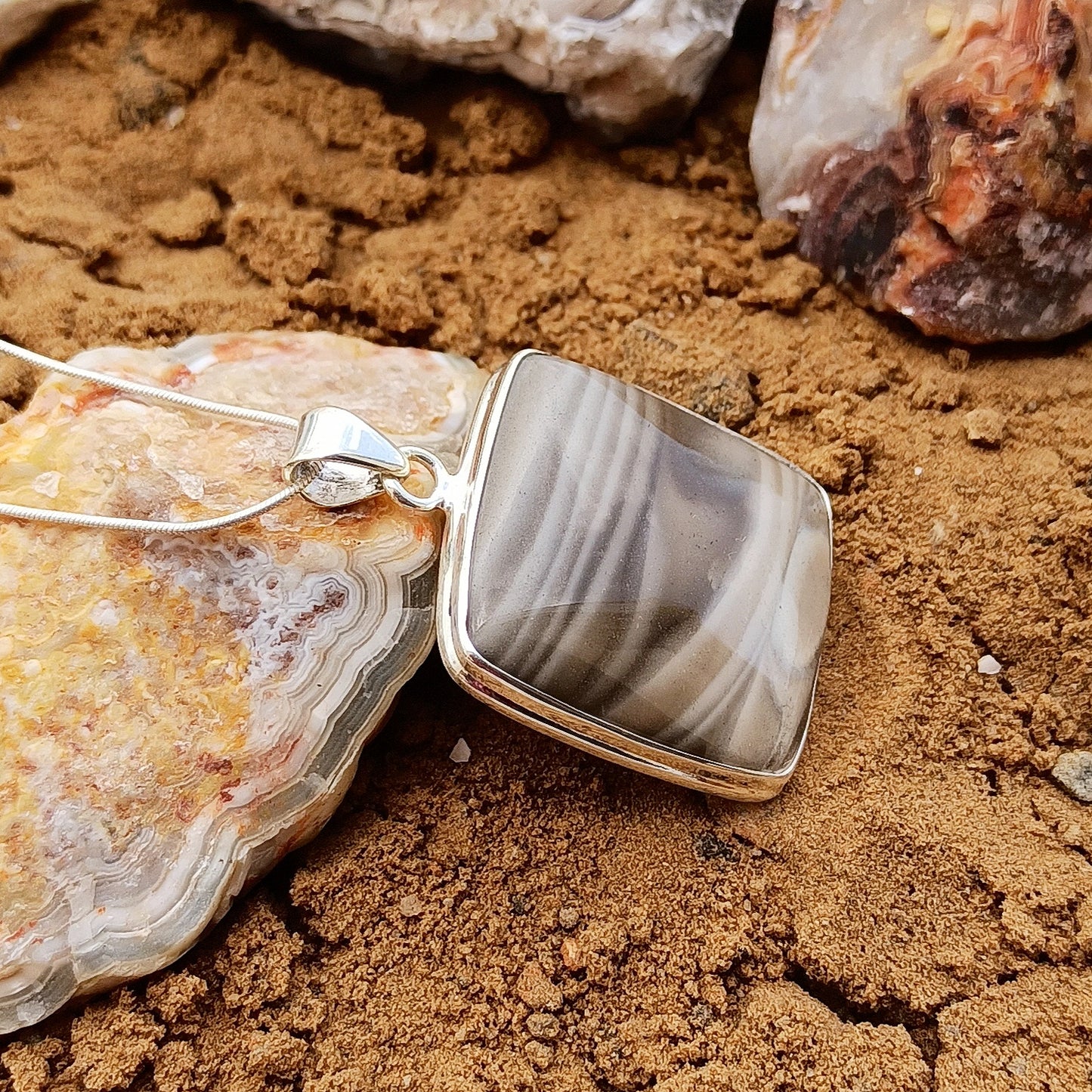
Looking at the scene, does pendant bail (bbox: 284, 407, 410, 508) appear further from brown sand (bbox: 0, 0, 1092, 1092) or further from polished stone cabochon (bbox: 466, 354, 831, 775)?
brown sand (bbox: 0, 0, 1092, 1092)

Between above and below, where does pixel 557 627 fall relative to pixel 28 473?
above

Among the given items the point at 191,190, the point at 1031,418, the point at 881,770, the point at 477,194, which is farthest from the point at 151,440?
the point at 1031,418

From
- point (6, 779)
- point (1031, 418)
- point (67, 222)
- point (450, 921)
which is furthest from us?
point (67, 222)

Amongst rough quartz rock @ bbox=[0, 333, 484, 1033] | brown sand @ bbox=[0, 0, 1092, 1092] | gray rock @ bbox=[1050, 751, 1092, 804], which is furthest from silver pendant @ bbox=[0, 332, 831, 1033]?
gray rock @ bbox=[1050, 751, 1092, 804]

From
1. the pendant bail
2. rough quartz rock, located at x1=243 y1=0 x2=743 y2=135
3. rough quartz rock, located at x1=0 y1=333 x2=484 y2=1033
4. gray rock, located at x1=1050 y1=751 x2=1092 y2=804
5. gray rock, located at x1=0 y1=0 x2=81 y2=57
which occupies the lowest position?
rough quartz rock, located at x1=0 y1=333 x2=484 y2=1033

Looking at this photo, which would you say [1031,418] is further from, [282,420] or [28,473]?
[28,473]

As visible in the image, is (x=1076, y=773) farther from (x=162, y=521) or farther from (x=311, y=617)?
(x=162, y=521)

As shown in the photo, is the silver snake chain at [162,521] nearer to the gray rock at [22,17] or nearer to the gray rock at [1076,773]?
the gray rock at [22,17]
